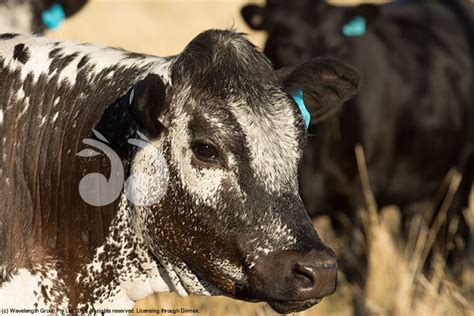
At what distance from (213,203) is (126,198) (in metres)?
0.34

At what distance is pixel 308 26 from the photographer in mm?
7781

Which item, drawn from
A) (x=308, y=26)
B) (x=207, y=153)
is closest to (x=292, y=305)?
(x=207, y=153)

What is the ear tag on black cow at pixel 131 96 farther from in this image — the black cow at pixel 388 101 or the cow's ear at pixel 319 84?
the black cow at pixel 388 101

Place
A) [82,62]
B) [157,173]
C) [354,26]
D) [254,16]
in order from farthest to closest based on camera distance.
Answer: [254,16] → [354,26] → [82,62] → [157,173]

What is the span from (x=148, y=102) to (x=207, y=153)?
254 mm

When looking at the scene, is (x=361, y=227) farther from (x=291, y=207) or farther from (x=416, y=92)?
(x=291, y=207)

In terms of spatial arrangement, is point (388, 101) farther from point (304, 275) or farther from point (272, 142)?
point (304, 275)

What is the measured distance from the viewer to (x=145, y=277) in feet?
12.6

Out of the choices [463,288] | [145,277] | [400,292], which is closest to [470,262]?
[463,288]

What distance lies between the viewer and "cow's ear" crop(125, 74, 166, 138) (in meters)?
3.52

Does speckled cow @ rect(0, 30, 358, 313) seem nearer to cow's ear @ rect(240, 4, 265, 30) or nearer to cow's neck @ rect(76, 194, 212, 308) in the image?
cow's neck @ rect(76, 194, 212, 308)

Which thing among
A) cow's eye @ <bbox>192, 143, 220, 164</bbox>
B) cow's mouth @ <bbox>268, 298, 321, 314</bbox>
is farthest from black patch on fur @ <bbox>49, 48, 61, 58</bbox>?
cow's mouth @ <bbox>268, 298, 321, 314</bbox>

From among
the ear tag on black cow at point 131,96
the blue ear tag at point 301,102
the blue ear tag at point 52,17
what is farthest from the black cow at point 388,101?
the ear tag on black cow at point 131,96

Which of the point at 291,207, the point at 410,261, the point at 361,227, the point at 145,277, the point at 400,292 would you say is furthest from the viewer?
the point at 361,227
